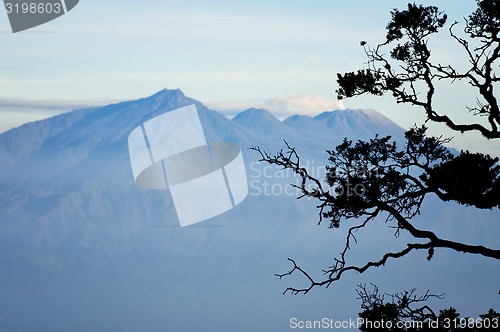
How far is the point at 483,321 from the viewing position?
46.0 ft

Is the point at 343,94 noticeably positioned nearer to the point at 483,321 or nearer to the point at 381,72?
the point at 381,72

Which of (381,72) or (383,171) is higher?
(381,72)

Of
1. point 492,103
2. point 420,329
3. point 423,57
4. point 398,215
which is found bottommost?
point 420,329

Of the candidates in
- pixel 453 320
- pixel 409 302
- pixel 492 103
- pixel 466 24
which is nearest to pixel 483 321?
pixel 453 320

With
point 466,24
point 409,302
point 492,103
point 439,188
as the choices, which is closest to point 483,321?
point 409,302

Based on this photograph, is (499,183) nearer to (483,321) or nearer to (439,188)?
(439,188)

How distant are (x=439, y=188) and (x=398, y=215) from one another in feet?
3.39

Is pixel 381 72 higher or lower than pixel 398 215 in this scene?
higher

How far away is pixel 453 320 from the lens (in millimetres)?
14320

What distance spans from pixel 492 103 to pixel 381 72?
1.98 m

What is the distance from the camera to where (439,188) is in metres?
15.1

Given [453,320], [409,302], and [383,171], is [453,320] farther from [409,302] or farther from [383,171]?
[383,171]

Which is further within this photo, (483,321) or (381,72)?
(381,72)

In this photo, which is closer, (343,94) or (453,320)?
(453,320)
